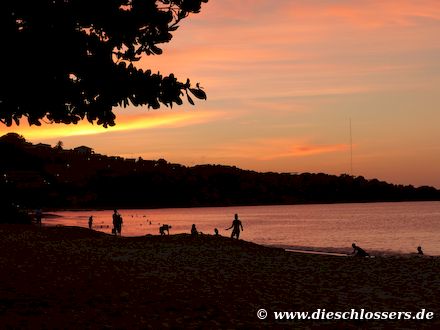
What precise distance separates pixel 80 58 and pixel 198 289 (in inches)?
284

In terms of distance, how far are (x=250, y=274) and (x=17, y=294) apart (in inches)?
311

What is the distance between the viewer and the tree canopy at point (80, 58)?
34.5 ft

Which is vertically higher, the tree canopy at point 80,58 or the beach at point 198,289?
the tree canopy at point 80,58

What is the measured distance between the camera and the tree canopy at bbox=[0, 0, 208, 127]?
10523 millimetres

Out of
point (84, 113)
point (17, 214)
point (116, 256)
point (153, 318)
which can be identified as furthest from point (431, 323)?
point (17, 214)

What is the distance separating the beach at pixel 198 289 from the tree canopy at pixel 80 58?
12.3 ft

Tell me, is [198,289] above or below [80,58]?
below

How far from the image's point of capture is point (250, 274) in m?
19.7

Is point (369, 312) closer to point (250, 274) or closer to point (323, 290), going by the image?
point (323, 290)

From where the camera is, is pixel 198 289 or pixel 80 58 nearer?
pixel 80 58

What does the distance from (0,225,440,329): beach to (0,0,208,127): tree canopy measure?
148 inches

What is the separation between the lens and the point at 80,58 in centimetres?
1112

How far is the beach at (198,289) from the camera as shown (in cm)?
1191

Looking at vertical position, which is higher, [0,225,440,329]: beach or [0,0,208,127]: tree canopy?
[0,0,208,127]: tree canopy
